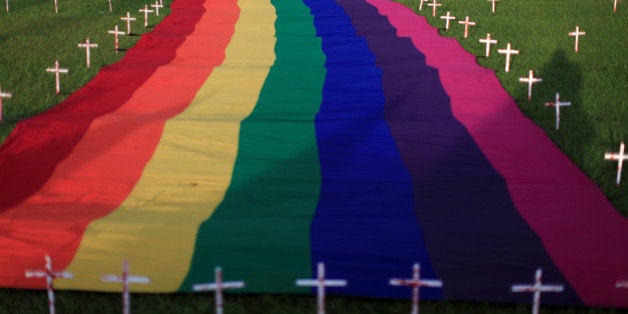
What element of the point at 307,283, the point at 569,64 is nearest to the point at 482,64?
the point at 569,64

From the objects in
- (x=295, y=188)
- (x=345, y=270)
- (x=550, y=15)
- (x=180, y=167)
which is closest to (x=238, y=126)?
(x=180, y=167)

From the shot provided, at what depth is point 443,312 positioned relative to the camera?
6246 millimetres

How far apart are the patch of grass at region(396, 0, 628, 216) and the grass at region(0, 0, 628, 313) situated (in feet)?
0.06

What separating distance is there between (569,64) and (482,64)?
161cm

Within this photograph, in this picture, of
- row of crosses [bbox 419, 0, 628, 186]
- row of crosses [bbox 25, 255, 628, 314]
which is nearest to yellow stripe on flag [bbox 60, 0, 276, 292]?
row of crosses [bbox 25, 255, 628, 314]

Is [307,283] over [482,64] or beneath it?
beneath

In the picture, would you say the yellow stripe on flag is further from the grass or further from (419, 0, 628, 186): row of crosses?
(419, 0, 628, 186): row of crosses

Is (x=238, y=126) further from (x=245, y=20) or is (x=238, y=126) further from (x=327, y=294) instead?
(x=245, y=20)

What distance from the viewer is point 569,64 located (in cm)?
1525

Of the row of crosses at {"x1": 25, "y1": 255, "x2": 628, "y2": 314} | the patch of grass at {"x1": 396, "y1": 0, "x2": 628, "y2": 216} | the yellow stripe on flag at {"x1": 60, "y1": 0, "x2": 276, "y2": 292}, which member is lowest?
the row of crosses at {"x1": 25, "y1": 255, "x2": 628, "y2": 314}

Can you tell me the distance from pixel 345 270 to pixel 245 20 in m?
14.5

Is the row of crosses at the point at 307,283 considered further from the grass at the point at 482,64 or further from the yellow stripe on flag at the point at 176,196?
the yellow stripe on flag at the point at 176,196

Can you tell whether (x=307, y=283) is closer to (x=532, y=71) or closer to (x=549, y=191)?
(x=549, y=191)

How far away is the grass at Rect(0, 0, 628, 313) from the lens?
6.36m
